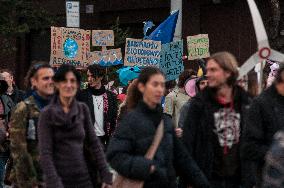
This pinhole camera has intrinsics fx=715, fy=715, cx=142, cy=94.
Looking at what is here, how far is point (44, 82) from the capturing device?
6.08m

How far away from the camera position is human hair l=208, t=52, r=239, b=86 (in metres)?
5.68

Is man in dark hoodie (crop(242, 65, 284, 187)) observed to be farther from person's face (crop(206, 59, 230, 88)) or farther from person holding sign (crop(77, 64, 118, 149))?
person holding sign (crop(77, 64, 118, 149))

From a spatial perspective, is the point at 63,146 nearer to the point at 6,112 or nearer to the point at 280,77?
the point at 280,77

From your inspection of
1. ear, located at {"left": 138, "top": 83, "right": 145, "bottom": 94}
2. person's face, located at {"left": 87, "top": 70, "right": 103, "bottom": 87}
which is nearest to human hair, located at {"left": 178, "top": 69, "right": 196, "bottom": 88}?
person's face, located at {"left": 87, "top": 70, "right": 103, "bottom": 87}

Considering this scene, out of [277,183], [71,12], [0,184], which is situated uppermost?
[71,12]

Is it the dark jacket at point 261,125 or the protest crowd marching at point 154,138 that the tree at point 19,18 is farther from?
the dark jacket at point 261,125

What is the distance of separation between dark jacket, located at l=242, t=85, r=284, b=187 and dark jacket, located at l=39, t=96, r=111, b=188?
129 cm

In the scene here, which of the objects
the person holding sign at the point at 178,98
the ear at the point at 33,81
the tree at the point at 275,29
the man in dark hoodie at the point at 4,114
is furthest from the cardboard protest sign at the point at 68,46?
the ear at the point at 33,81

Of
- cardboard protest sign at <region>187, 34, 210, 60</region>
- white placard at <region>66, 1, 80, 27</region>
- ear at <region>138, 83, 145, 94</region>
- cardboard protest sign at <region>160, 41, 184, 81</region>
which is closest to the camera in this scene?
ear at <region>138, 83, 145, 94</region>

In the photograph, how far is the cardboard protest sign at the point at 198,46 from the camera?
1333cm

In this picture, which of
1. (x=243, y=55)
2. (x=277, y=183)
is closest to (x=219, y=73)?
(x=277, y=183)

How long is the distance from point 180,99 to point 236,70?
11.8 feet

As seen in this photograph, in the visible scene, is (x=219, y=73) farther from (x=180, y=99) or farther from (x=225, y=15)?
(x=225, y=15)

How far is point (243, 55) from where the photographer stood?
21.0 metres
